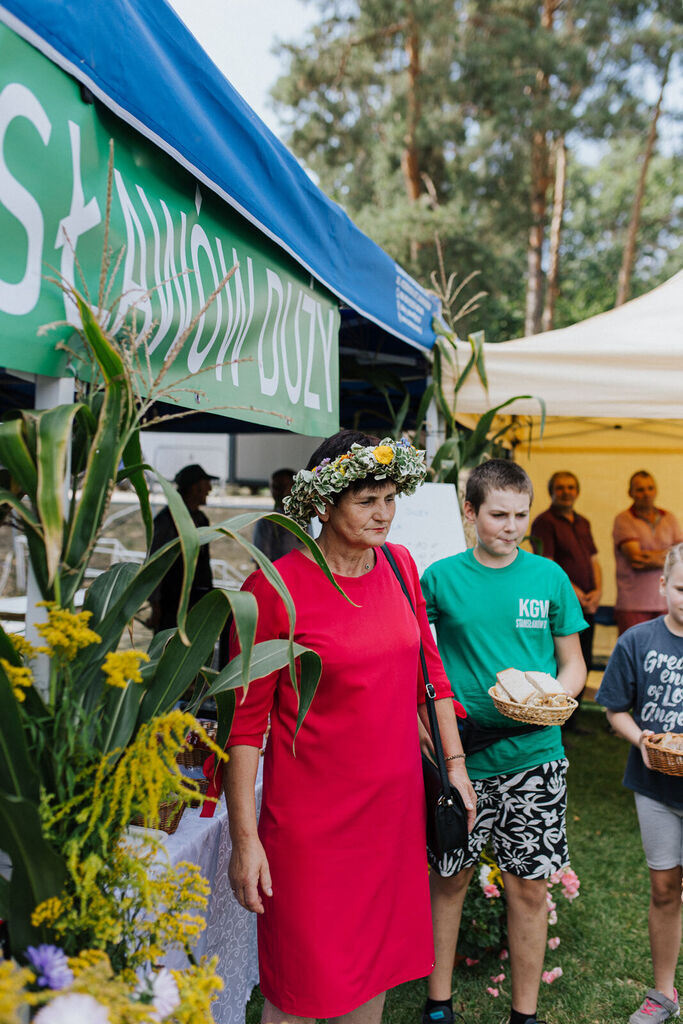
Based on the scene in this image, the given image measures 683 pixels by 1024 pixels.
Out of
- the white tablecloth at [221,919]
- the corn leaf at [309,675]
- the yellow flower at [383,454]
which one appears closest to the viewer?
the corn leaf at [309,675]

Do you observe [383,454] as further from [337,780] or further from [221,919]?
[221,919]

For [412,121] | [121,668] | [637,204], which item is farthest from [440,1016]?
[637,204]

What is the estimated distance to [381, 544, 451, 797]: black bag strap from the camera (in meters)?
1.99

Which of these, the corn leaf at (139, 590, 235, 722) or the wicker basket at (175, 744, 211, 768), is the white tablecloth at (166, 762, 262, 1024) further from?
the corn leaf at (139, 590, 235, 722)

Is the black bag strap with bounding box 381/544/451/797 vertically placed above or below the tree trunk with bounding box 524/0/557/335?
below

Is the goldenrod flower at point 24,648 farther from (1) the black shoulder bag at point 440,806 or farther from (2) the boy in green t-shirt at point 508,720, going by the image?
(2) the boy in green t-shirt at point 508,720

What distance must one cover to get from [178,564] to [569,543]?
115 inches

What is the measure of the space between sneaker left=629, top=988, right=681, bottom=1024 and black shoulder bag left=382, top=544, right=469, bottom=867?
1114 mm

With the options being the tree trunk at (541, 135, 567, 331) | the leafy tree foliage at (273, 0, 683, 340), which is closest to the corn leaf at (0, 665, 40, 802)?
the leafy tree foliage at (273, 0, 683, 340)

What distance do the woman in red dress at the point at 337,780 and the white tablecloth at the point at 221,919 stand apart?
22 cm

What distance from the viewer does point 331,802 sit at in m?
1.75

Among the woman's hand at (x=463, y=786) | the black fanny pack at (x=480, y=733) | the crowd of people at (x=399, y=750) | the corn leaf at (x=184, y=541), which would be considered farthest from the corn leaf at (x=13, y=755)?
the black fanny pack at (x=480, y=733)

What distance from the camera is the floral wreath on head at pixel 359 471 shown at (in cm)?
176

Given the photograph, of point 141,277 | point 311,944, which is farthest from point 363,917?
point 141,277
